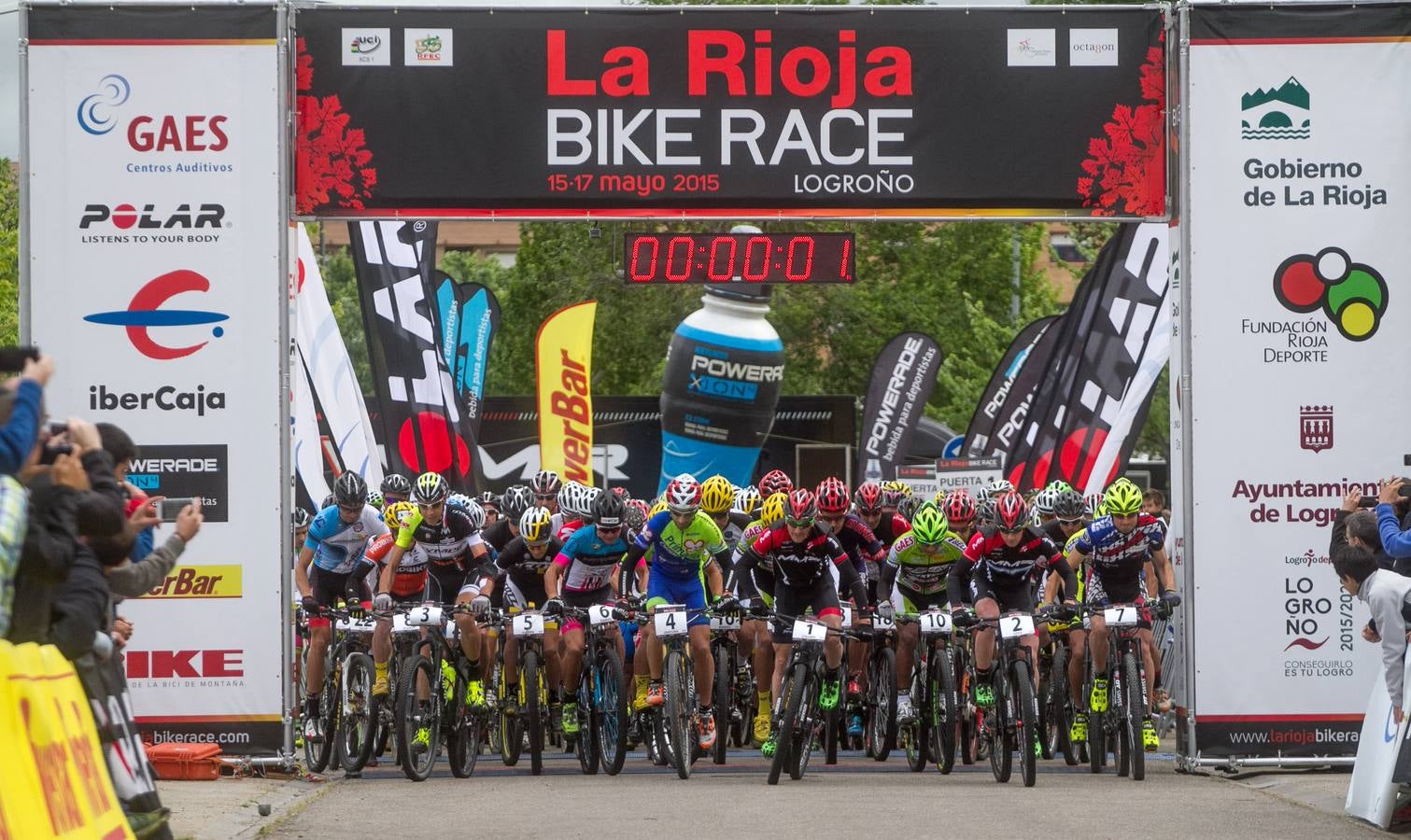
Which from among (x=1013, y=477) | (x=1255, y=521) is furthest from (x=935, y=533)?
(x=1013, y=477)

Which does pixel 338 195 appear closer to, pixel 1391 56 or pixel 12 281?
pixel 1391 56

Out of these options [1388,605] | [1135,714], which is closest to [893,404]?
[1135,714]

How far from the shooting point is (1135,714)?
13.6 meters

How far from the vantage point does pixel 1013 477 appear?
79.4 feet

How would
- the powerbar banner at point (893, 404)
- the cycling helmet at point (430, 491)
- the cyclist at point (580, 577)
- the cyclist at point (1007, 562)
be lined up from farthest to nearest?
1. the powerbar banner at point (893, 404)
2. the cycling helmet at point (430, 491)
3. the cyclist at point (1007, 562)
4. the cyclist at point (580, 577)

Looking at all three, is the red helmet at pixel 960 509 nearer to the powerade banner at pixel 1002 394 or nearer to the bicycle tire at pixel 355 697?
the bicycle tire at pixel 355 697

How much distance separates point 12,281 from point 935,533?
2408cm

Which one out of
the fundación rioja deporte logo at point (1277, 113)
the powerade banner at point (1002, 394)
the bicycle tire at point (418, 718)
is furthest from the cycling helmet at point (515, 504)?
the powerade banner at point (1002, 394)

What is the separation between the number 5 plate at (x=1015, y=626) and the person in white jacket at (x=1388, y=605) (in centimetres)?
330

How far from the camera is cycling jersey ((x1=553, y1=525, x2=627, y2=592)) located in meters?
14.8

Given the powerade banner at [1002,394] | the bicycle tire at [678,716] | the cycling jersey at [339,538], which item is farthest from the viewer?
the powerade banner at [1002,394]

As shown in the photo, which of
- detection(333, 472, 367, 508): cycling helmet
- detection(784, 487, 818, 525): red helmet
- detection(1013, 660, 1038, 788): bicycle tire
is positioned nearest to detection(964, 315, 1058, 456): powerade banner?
detection(784, 487, 818, 525): red helmet

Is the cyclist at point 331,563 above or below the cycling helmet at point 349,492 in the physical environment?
below

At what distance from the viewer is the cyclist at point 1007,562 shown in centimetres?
1461
